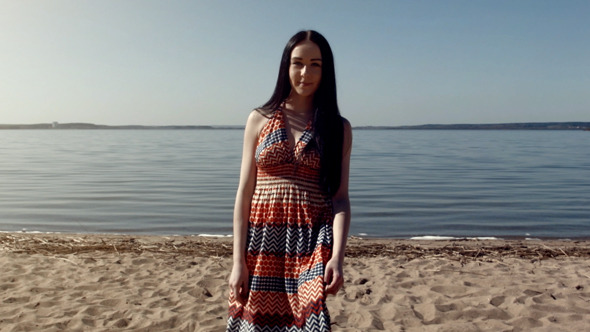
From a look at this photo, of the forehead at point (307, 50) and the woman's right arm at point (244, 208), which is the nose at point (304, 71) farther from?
the woman's right arm at point (244, 208)

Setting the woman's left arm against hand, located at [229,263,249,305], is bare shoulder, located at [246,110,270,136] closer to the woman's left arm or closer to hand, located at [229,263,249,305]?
the woman's left arm

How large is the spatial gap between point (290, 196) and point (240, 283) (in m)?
0.46

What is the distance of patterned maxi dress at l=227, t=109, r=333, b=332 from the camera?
8.59 feet

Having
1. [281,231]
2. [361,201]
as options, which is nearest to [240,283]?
[281,231]

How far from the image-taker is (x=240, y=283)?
8.67ft

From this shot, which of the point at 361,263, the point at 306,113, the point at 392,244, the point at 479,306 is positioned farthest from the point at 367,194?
the point at 306,113

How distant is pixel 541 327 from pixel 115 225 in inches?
348

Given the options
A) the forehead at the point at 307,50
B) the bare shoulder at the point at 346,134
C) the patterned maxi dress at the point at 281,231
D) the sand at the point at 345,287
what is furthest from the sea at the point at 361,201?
the forehead at the point at 307,50

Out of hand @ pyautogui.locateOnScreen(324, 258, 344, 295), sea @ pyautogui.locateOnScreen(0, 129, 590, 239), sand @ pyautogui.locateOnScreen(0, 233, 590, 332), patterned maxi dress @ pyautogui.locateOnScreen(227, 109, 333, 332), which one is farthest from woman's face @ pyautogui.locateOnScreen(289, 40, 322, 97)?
sea @ pyautogui.locateOnScreen(0, 129, 590, 239)

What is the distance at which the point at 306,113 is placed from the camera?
2.81m

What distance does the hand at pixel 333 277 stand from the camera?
2436 mm

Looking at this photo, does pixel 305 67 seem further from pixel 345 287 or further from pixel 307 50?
pixel 345 287

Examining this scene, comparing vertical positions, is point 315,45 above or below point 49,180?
above

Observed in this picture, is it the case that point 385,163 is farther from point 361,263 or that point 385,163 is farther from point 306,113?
point 306,113
